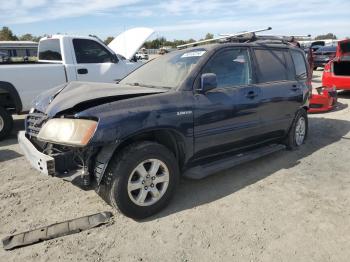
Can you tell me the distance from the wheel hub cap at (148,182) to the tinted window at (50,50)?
5.17 m

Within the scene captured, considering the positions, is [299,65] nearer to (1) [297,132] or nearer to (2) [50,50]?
(1) [297,132]

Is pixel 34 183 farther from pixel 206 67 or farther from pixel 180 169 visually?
pixel 206 67

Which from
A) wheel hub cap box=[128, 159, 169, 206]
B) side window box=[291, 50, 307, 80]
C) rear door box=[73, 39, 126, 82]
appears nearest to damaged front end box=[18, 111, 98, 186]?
wheel hub cap box=[128, 159, 169, 206]

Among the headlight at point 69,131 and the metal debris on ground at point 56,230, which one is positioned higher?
the headlight at point 69,131

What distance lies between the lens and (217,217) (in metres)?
3.56

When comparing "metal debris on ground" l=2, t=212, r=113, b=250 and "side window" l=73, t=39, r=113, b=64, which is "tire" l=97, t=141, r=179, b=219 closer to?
"metal debris on ground" l=2, t=212, r=113, b=250

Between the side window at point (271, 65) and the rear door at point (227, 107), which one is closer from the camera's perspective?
the rear door at point (227, 107)

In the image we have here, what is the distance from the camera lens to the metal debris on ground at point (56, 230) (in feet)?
10.3

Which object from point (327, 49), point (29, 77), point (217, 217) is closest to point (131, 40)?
point (29, 77)

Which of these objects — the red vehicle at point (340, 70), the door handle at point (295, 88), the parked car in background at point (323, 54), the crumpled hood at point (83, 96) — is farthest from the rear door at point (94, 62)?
the parked car in background at point (323, 54)

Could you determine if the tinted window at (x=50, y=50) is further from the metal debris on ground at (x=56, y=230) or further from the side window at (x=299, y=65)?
the metal debris on ground at (x=56, y=230)

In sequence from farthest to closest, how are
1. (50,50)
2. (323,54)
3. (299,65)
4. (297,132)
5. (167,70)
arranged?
(323,54) → (50,50) → (299,65) → (297,132) → (167,70)

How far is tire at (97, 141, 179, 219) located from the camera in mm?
3321

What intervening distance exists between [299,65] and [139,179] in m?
3.86
